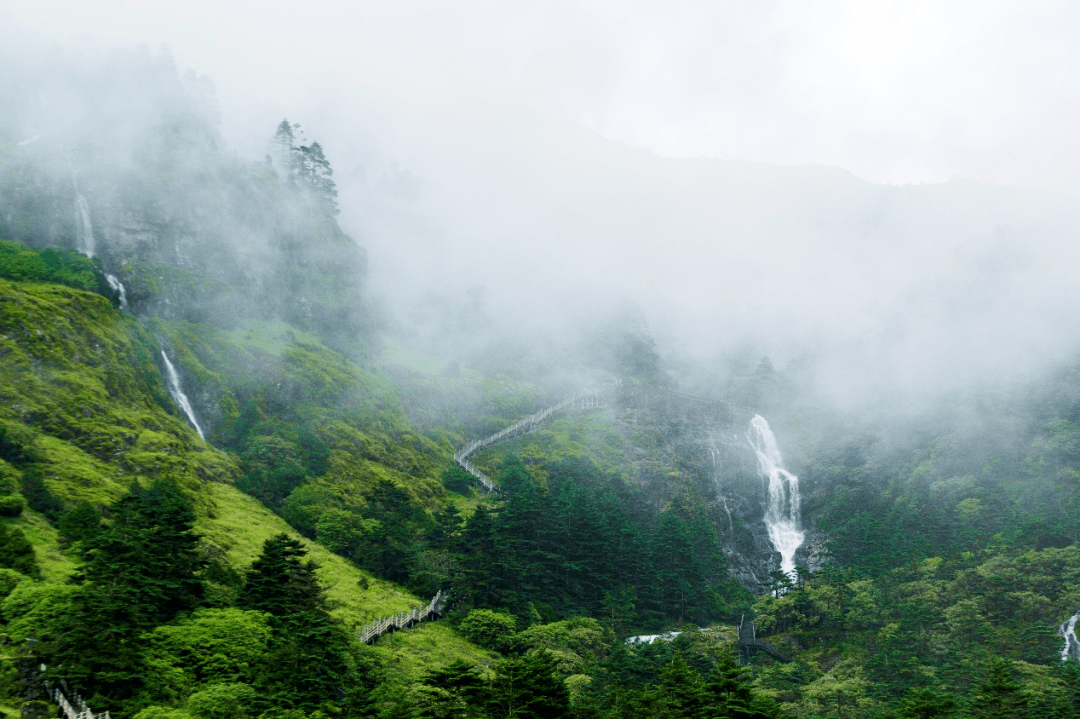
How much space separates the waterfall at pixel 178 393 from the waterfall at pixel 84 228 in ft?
60.8

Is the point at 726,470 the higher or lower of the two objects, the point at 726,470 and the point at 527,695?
the higher

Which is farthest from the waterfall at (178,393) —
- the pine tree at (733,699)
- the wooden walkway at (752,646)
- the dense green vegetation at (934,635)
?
the pine tree at (733,699)

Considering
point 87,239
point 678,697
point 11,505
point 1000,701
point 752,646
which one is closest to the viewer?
point 678,697

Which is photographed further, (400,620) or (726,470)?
(726,470)

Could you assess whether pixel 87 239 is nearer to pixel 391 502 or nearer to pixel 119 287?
pixel 119 287

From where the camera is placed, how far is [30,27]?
407 ft

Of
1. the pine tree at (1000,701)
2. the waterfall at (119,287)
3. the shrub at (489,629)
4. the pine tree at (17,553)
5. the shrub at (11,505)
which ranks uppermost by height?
the waterfall at (119,287)

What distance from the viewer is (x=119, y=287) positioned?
82125mm

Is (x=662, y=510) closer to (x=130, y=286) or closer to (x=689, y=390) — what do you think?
(x=689, y=390)

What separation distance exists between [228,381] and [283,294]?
995 inches

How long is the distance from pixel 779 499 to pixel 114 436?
81.7 meters

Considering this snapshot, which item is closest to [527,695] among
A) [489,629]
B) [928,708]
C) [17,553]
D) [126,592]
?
[126,592]

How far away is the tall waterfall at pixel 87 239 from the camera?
81.5 meters

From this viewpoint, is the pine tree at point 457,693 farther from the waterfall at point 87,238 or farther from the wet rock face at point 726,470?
the waterfall at point 87,238
